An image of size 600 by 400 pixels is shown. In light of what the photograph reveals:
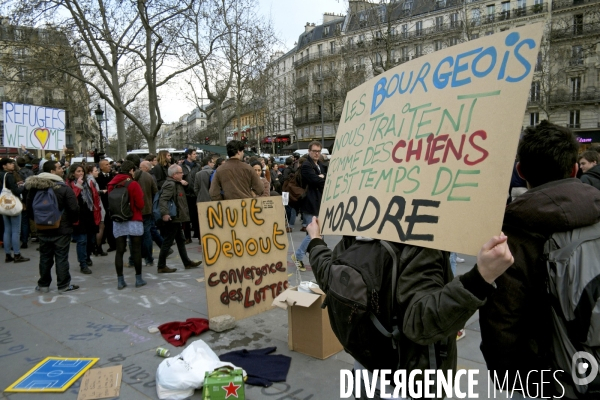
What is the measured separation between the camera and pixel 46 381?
3453mm

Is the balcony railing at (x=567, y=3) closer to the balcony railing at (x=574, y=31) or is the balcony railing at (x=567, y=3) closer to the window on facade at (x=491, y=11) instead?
the balcony railing at (x=574, y=31)

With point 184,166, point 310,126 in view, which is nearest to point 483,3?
point 310,126

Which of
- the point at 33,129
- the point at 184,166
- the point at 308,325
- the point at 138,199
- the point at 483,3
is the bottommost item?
the point at 308,325

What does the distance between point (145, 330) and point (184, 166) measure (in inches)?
250

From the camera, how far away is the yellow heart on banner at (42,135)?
11396 mm

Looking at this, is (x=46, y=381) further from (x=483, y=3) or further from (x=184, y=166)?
(x=483, y=3)

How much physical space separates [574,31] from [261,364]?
138 ft

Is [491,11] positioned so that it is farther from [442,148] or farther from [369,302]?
[369,302]

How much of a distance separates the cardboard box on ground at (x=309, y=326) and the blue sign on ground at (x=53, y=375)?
5.94 feet

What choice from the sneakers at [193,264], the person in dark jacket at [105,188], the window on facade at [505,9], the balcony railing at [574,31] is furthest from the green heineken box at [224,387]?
the window on facade at [505,9]

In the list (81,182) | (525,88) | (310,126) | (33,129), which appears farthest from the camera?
(310,126)

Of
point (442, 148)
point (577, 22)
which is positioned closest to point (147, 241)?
point (442, 148)

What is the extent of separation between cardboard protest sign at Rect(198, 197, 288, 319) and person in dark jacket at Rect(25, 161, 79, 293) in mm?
2456

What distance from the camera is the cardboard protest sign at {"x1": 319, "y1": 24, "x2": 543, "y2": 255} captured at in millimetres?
1431
